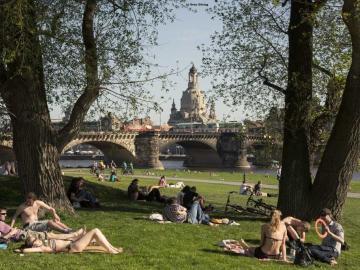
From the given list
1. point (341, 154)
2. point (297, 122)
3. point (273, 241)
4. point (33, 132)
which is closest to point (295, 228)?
point (273, 241)

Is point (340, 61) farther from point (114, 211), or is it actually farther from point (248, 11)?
point (114, 211)

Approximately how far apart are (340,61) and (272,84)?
1951mm

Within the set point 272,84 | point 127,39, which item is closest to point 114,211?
point 127,39

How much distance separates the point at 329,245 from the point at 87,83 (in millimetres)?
6792

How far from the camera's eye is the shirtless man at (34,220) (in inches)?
422

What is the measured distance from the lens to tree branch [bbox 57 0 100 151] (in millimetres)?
13789

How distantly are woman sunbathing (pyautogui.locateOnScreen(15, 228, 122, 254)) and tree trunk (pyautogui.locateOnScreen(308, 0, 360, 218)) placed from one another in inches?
283

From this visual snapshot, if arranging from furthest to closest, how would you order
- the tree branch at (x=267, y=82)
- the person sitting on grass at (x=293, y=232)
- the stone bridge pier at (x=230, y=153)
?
the stone bridge pier at (x=230, y=153), the tree branch at (x=267, y=82), the person sitting on grass at (x=293, y=232)

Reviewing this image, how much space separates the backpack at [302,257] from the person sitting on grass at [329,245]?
46 centimetres

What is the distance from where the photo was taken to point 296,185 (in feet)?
50.4

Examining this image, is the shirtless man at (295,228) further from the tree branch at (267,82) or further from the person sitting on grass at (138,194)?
the person sitting on grass at (138,194)

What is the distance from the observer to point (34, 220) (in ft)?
36.5

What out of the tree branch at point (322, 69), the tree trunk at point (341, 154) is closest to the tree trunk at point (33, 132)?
the tree trunk at point (341, 154)

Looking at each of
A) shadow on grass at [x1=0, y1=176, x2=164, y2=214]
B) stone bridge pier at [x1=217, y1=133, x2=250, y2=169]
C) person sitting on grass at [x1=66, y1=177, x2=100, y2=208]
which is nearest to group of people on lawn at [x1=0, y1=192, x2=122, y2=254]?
shadow on grass at [x1=0, y1=176, x2=164, y2=214]
